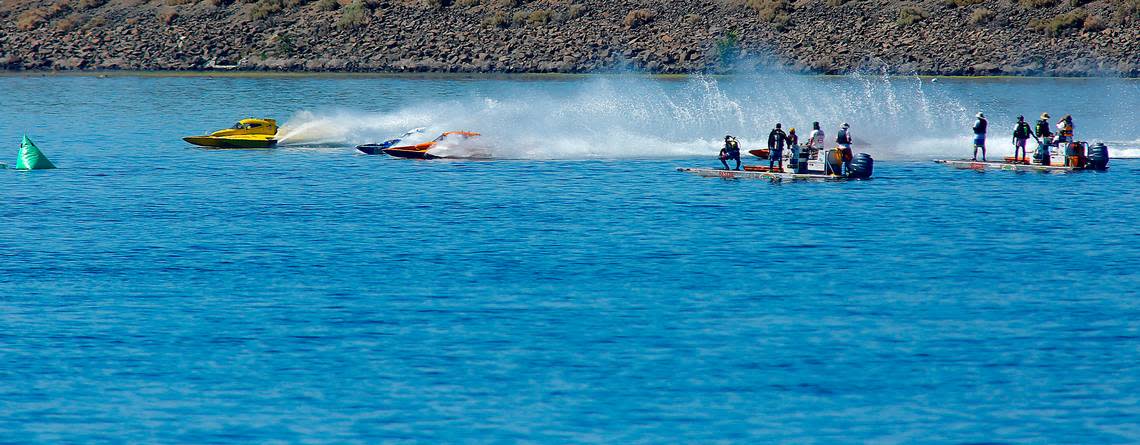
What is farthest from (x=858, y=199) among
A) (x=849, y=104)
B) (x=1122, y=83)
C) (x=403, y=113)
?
(x=1122, y=83)

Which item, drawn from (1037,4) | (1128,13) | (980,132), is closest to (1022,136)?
(980,132)

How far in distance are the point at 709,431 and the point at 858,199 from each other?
87.4ft

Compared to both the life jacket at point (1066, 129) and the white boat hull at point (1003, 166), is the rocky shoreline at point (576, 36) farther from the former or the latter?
the life jacket at point (1066, 129)

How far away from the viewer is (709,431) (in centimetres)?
2175

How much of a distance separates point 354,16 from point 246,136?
74.5 meters

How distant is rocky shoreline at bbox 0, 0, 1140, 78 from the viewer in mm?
120500

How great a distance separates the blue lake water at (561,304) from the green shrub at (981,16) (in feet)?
213

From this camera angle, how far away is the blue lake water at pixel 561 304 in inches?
889

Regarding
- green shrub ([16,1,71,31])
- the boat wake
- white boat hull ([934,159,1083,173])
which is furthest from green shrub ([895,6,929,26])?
green shrub ([16,1,71,31])

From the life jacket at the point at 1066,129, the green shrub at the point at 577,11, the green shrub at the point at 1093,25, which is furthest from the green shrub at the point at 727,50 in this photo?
the life jacket at the point at 1066,129

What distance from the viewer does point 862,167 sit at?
52.0 meters

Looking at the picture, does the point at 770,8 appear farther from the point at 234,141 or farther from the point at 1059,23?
the point at 234,141

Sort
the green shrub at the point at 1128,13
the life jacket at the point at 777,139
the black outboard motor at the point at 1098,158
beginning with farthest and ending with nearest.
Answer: the green shrub at the point at 1128,13
the black outboard motor at the point at 1098,158
the life jacket at the point at 777,139

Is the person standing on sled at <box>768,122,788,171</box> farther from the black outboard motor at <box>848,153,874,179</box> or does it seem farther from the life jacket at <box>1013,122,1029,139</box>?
the life jacket at <box>1013,122,1029,139</box>
